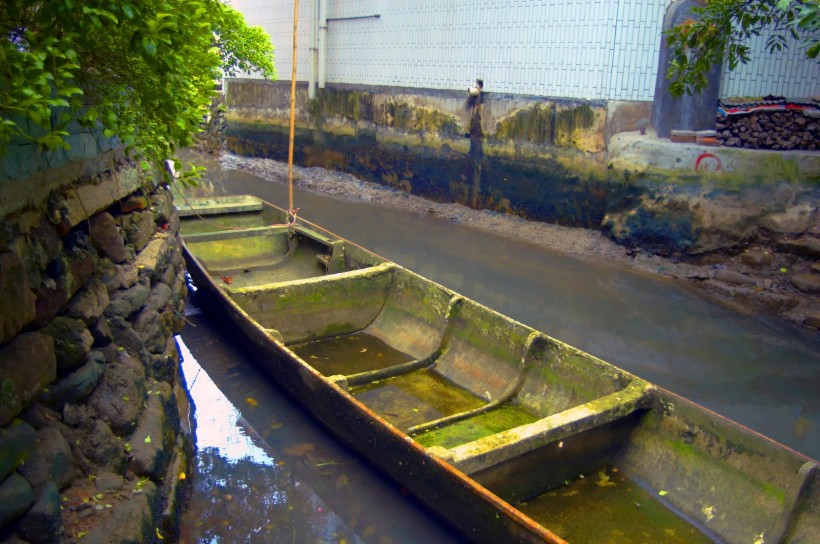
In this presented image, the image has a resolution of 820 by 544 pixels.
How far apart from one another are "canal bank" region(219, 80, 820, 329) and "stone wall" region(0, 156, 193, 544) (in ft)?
19.8

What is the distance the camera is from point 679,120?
818 centimetres

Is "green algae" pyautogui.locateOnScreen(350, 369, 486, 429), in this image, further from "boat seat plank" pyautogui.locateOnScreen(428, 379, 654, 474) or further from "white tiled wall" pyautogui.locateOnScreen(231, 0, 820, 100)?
"white tiled wall" pyautogui.locateOnScreen(231, 0, 820, 100)

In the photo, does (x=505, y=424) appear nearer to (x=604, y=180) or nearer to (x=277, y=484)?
(x=277, y=484)

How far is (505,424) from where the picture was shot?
467 centimetres

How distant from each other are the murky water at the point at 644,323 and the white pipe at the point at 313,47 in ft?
16.8

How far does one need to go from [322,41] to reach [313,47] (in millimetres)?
287

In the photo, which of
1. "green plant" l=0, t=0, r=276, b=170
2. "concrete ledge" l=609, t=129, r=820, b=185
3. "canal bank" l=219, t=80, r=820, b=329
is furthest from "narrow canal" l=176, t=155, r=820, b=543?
"green plant" l=0, t=0, r=276, b=170

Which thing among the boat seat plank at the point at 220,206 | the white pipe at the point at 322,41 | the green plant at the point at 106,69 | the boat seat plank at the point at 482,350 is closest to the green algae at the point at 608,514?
the boat seat plank at the point at 482,350

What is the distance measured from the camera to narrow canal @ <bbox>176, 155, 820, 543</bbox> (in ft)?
13.7

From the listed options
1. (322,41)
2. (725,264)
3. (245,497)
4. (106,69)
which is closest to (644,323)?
(725,264)

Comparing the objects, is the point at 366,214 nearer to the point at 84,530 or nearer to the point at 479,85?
the point at 479,85

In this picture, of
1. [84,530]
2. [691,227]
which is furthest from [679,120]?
[84,530]

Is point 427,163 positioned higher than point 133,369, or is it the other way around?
point 427,163

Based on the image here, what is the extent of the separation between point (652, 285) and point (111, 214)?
601cm
